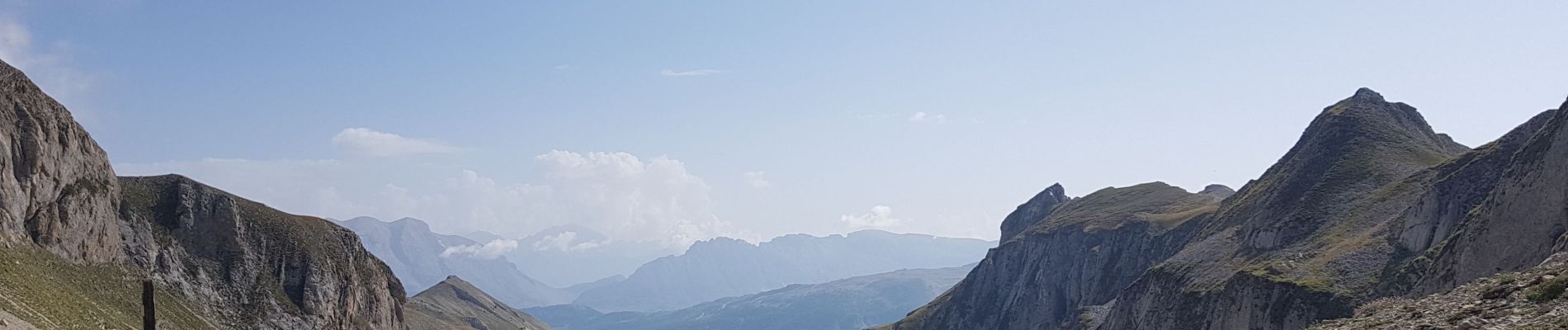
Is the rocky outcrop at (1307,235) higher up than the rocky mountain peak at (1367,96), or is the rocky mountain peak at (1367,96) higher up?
the rocky mountain peak at (1367,96)

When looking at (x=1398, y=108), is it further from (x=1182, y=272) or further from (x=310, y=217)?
(x=310, y=217)

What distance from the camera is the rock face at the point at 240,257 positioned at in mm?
105125

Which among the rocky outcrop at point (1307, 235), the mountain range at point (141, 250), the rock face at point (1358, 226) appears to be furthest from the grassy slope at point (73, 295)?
the rocky outcrop at point (1307, 235)

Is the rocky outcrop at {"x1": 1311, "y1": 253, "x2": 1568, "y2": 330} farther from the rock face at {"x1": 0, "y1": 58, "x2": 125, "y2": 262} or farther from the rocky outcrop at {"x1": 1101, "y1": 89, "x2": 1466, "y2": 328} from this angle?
the rock face at {"x1": 0, "y1": 58, "x2": 125, "y2": 262}

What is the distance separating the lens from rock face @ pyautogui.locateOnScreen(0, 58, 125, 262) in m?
82.4

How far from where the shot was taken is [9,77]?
89.3 metres

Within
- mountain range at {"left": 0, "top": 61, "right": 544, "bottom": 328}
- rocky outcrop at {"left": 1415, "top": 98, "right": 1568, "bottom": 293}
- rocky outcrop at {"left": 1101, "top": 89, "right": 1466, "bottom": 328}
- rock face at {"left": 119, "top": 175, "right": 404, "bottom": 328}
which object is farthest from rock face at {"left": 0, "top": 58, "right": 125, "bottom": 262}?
rocky outcrop at {"left": 1101, "top": 89, "right": 1466, "bottom": 328}

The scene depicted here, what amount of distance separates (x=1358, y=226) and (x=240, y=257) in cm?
13711

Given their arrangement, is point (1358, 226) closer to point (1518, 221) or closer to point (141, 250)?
point (1518, 221)

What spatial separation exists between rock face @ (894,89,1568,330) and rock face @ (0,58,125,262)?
115 metres

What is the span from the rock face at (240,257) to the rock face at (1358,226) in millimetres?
112219

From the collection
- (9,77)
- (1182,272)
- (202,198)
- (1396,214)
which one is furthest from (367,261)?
(1396,214)

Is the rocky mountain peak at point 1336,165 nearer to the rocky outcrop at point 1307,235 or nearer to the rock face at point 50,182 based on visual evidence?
the rocky outcrop at point 1307,235

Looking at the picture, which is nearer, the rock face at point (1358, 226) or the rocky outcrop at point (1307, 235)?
the rock face at point (1358, 226)
